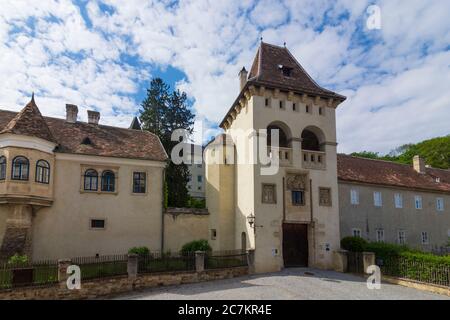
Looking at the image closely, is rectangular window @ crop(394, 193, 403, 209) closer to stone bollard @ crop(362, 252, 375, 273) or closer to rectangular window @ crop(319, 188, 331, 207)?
rectangular window @ crop(319, 188, 331, 207)

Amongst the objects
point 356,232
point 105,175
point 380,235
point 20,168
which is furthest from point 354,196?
point 20,168

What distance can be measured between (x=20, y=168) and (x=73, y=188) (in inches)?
133

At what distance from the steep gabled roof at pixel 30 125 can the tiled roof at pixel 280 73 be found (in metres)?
13.1

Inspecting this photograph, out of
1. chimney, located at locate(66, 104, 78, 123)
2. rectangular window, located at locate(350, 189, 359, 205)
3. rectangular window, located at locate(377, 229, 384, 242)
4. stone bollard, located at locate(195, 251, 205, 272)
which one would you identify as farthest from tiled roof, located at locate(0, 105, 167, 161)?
rectangular window, located at locate(377, 229, 384, 242)

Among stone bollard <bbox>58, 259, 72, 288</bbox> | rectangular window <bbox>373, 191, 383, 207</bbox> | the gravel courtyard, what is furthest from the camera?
rectangular window <bbox>373, 191, 383, 207</bbox>

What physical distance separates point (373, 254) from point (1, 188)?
70.8 ft

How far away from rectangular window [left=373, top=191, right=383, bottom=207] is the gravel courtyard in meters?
11.6

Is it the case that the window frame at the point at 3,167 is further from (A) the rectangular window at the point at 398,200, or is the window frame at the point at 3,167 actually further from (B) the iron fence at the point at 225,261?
(A) the rectangular window at the point at 398,200

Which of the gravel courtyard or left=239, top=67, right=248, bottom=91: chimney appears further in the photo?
left=239, top=67, right=248, bottom=91: chimney

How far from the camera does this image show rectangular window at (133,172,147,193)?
77.4 ft

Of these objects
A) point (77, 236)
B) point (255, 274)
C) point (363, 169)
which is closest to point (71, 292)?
point (77, 236)

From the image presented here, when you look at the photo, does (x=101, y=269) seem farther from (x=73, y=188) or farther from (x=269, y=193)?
(x=269, y=193)

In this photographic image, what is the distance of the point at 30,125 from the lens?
20.2 metres
